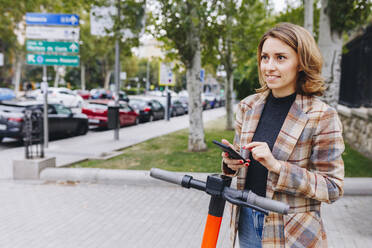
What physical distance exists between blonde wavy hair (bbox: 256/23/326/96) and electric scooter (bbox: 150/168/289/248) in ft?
1.93

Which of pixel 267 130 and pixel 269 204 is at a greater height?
pixel 267 130

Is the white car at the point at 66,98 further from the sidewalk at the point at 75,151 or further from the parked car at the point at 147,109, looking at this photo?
the sidewalk at the point at 75,151

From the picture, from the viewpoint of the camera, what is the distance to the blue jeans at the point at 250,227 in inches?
69.5

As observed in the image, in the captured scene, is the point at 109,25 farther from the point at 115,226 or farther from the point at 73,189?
the point at 115,226

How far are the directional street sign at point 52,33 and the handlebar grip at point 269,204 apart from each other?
989cm

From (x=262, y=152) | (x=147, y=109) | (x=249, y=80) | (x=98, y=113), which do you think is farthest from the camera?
(x=147, y=109)

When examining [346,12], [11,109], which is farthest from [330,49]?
[11,109]

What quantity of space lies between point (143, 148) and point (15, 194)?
16.8ft

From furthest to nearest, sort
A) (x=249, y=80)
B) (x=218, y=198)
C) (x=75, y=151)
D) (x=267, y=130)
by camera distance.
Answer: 1. (x=249, y=80)
2. (x=75, y=151)
3. (x=267, y=130)
4. (x=218, y=198)

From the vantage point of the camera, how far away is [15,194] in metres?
6.12

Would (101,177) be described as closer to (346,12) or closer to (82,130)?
(346,12)

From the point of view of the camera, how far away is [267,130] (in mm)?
1751

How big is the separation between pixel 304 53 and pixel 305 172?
20.8 inches

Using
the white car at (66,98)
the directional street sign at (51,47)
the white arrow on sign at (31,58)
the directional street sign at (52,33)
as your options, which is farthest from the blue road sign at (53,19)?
the white car at (66,98)
